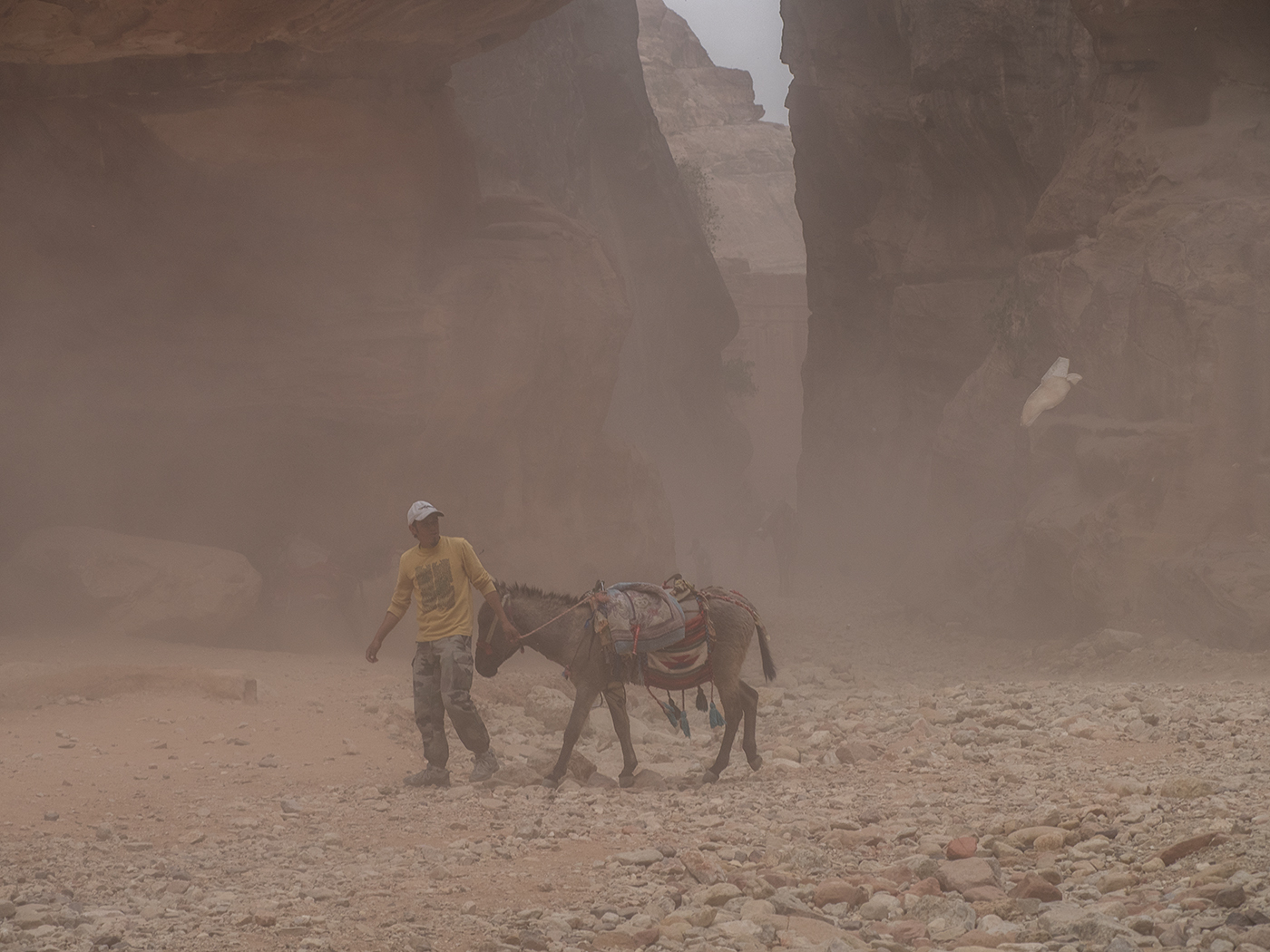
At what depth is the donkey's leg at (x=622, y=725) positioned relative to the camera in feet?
23.4

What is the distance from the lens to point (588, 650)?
24.2ft

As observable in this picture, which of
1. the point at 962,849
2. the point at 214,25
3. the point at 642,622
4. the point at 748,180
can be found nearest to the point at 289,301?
the point at 214,25

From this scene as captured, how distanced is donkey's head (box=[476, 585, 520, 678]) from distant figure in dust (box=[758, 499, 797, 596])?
18075 millimetres

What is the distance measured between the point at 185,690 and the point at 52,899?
5.14 meters

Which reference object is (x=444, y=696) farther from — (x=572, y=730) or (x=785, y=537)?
(x=785, y=537)

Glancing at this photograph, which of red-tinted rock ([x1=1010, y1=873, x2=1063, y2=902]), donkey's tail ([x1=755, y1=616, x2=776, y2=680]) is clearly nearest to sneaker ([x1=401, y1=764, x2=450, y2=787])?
donkey's tail ([x1=755, y1=616, x2=776, y2=680])

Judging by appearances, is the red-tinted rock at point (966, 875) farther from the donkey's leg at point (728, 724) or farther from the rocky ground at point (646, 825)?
the donkey's leg at point (728, 724)

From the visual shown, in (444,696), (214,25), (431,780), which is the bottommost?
(431,780)

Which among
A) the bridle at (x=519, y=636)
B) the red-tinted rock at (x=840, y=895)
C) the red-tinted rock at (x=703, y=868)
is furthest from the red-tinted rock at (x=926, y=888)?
the bridle at (x=519, y=636)

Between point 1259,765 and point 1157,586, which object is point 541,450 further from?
point 1259,765

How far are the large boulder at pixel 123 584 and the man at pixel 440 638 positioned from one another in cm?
627

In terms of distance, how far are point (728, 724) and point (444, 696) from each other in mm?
1985

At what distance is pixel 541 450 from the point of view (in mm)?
17969

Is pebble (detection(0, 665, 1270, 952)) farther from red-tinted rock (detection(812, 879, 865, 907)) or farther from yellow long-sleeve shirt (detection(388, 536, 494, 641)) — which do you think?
yellow long-sleeve shirt (detection(388, 536, 494, 641))
